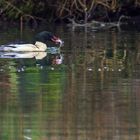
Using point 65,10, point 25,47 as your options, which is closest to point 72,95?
point 25,47

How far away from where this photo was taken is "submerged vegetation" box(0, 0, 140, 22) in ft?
104

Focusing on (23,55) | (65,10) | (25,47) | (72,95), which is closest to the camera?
(72,95)

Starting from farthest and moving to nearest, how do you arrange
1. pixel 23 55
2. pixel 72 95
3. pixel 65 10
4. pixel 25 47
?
pixel 65 10, pixel 25 47, pixel 23 55, pixel 72 95

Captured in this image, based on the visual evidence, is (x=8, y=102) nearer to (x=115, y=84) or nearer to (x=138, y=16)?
(x=115, y=84)

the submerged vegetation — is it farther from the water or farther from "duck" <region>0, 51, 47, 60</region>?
"duck" <region>0, 51, 47, 60</region>

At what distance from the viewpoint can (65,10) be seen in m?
32.4

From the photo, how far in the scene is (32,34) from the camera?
88.8 ft

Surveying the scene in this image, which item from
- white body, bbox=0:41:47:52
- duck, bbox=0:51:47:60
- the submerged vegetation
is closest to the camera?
duck, bbox=0:51:47:60

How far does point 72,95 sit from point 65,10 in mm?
19921

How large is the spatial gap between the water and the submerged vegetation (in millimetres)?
10479

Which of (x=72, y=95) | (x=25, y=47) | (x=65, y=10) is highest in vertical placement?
(x=65, y=10)

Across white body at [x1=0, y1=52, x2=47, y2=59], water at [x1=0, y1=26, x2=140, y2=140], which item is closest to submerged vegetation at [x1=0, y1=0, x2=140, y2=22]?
water at [x1=0, y1=26, x2=140, y2=140]

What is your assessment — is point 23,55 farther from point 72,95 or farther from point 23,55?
point 72,95

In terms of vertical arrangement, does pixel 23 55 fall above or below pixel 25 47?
below
